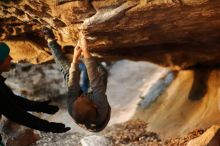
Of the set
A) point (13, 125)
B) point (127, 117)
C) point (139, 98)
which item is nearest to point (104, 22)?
point (13, 125)

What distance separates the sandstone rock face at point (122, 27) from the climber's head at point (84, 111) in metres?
0.92

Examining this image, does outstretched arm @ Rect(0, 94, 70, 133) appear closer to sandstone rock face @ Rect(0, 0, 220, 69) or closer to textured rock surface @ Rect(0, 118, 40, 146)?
sandstone rock face @ Rect(0, 0, 220, 69)

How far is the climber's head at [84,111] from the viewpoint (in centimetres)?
414

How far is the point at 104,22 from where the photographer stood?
4359 millimetres

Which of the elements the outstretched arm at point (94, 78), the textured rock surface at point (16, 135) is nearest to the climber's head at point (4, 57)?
the outstretched arm at point (94, 78)

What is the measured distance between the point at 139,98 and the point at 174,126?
2.34 m

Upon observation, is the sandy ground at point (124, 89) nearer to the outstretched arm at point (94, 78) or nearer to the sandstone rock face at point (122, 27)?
the sandstone rock face at point (122, 27)

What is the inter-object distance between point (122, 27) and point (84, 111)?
4.00 ft

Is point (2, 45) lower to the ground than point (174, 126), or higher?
higher

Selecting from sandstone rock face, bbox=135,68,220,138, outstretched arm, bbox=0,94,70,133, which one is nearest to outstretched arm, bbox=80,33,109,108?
outstretched arm, bbox=0,94,70,133

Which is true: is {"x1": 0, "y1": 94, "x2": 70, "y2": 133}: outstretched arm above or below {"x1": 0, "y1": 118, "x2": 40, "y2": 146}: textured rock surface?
above

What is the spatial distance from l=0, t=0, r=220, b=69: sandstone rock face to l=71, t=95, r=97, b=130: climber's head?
92 centimetres

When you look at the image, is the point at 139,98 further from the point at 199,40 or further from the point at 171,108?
the point at 199,40

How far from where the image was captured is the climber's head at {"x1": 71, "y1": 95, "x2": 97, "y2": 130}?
13.6ft
